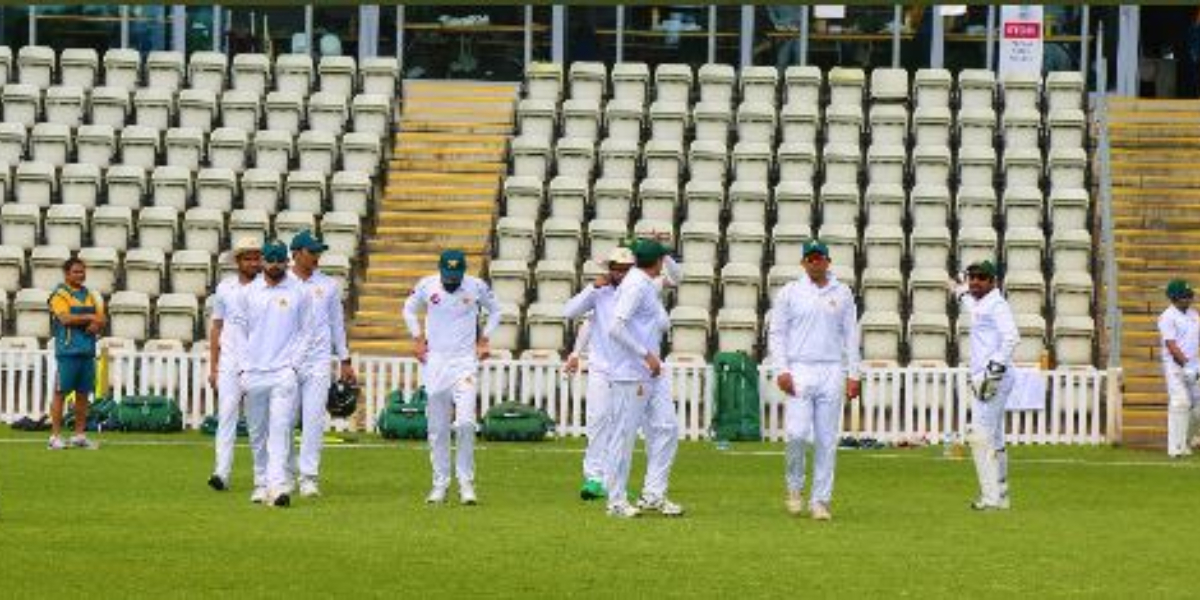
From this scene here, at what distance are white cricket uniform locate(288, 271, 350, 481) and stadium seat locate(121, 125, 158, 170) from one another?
62.3 ft

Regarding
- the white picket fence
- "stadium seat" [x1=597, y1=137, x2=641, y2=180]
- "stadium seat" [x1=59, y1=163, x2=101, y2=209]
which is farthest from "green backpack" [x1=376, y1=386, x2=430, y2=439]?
"stadium seat" [x1=59, y1=163, x2=101, y2=209]

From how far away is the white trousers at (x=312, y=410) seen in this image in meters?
26.3

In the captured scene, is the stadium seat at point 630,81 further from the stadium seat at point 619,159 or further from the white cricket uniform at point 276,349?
the white cricket uniform at point 276,349

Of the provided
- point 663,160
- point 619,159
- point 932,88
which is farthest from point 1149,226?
point 619,159

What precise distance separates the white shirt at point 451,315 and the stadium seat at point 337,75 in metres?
20.8

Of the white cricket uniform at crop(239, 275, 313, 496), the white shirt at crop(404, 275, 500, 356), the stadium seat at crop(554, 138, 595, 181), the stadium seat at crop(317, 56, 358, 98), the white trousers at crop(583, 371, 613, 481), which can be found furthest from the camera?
the stadium seat at crop(317, 56, 358, 98)

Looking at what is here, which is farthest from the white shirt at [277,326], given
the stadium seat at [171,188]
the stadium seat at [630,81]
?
the stadium seat at [630,81]

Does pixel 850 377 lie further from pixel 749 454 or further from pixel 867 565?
pixel 749 454

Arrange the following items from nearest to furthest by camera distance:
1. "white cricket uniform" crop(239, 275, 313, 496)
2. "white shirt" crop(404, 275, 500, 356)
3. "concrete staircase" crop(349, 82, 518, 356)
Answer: "white cricket uniform" crop(239, 275, 313, 496), "white shirt" crop(404, 275, 500, 356), "concrete staircase" crop(349, 82, 518, 356)

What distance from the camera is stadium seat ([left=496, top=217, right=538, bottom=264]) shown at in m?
43.5

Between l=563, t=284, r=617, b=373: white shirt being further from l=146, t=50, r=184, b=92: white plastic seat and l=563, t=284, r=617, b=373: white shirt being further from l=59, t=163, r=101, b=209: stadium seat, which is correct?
l=146, t=50, r=184, b=92: white plastic seat

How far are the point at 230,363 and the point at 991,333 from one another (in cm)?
658

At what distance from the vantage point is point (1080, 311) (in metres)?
41.8

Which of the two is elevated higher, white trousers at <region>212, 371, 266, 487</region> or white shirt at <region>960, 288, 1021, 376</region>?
white shirt at <region>960, 288, 1021, 376</region>
